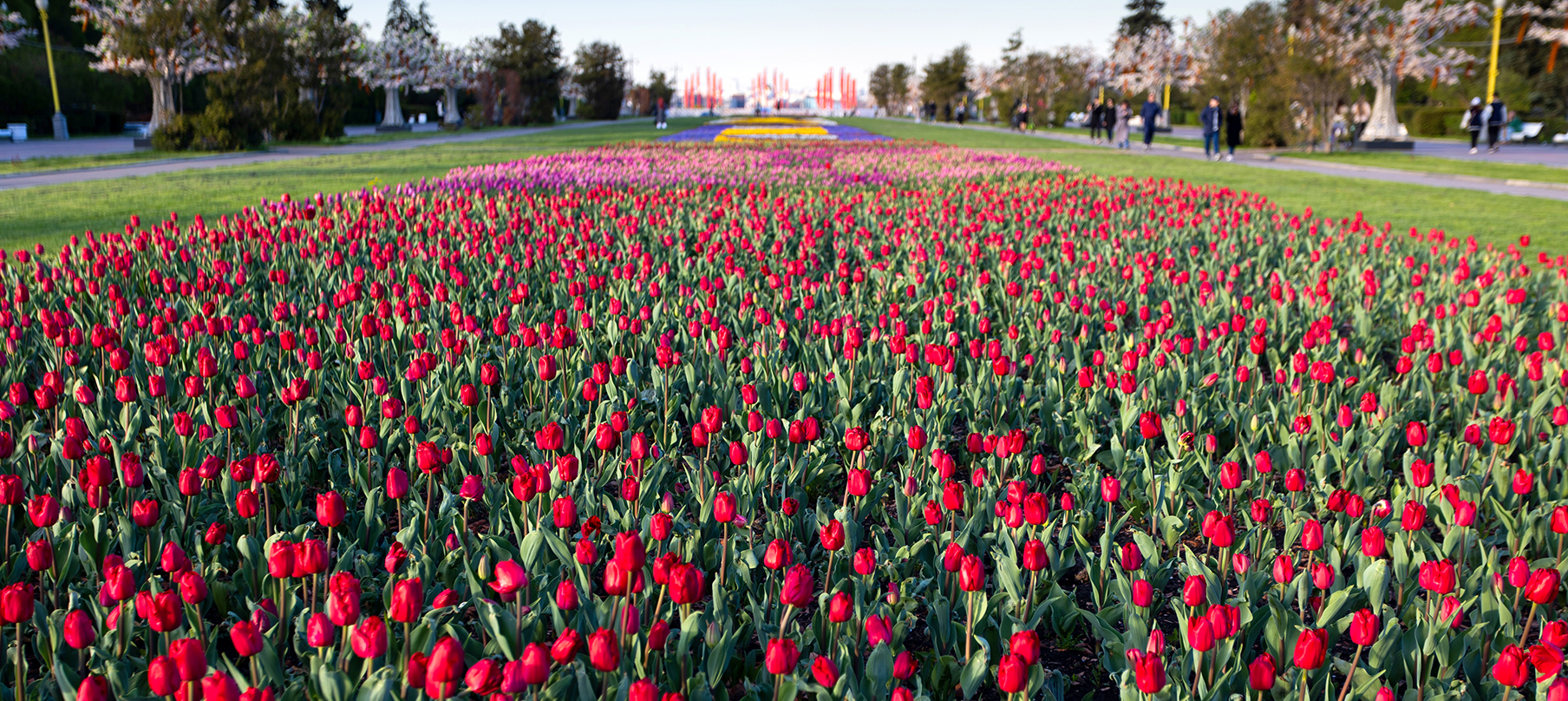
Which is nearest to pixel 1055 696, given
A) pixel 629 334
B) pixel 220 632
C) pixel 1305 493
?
pixel 1305 493

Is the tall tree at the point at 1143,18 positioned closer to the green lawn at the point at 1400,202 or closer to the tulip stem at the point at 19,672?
the green lawn at the point at 1400,202

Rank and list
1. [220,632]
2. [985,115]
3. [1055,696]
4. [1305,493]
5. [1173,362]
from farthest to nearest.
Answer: [985,115] < [1173,362] < [1305,493] < [220,632] < [1055,696]

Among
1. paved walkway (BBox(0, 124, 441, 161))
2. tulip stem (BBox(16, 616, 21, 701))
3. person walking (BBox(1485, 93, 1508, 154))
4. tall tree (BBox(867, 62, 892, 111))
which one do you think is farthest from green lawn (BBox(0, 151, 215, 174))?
tall tree (BBox(867, 62, 892, 111))

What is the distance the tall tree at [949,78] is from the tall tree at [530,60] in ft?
98.6

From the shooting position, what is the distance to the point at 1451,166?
2086cm

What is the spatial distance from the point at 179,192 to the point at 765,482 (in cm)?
1202

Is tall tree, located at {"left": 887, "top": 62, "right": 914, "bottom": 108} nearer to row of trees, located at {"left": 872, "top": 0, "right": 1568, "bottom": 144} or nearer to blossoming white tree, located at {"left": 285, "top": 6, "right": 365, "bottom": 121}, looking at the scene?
row of trees, located at {"left": 872, "top": 0, "right": 1568, "bottom": 144}

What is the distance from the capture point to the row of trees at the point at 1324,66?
1075 inches

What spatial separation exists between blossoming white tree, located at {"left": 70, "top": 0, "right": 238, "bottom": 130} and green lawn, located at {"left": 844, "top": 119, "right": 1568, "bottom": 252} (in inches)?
826

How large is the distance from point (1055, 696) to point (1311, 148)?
30.0 metres

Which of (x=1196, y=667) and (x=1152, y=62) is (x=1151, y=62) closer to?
(x=1152, y=62)

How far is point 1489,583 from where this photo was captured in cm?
244

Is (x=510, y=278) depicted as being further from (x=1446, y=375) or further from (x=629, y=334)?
(x=1446, y=375)

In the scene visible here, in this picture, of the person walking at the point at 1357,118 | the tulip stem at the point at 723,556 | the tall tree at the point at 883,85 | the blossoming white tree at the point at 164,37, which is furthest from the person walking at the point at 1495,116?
the tall tree at the point at 883,85
